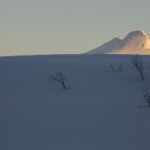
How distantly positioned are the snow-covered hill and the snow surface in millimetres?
90600

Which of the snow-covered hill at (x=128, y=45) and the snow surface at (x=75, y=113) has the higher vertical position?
the snow surface at (x=75, y=113)

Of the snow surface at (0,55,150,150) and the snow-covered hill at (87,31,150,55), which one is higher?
the snow surface at (0,55,150,150)

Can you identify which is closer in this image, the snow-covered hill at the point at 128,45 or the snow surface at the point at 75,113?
the snow surface at the point at 75,113

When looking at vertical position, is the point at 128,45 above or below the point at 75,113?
below

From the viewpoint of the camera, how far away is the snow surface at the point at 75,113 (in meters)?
10.9

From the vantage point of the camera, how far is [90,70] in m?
24.5

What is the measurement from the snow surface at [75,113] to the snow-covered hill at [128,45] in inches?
3567

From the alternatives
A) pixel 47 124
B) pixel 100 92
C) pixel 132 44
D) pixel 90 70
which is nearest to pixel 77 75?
pixel 90 70

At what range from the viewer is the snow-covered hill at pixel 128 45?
114 meters

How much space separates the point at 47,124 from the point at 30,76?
405 inches

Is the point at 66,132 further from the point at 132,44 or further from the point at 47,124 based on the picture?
the point at 132,44

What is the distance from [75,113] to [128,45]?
10779cm

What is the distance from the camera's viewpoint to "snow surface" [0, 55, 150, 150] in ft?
35.9

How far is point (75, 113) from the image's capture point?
13.8 m
